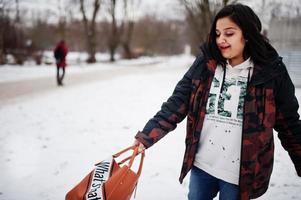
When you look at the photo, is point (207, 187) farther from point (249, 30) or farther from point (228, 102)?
A: point (249, 30)

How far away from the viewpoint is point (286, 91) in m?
1.69

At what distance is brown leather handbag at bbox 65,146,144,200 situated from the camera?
5.17 feet

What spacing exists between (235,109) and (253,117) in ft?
0.36

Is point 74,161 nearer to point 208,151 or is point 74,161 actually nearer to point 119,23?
point 208,151

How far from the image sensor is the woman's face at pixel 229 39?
1705mm

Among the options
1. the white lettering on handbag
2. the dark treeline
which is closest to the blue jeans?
the white lettering on handbag

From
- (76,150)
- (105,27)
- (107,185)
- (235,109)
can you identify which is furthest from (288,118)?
(105,27)

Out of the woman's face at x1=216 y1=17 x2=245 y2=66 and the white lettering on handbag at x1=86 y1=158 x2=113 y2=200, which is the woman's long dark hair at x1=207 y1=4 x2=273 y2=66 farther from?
the white lettering on handbag at x1=86 y1=158 x2=113 y2=200

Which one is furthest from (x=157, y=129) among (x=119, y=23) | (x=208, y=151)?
(x=119, y=23)

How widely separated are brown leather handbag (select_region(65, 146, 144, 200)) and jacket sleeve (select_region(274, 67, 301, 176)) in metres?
0.90

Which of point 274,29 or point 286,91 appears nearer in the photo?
point 286,91

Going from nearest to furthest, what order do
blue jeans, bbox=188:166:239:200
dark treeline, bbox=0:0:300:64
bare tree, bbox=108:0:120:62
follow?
1. blue jeans, bbox=188:166:239:200
2. dark treeline, bbox=0:0:300:64
3. bare tree, bbox=108:0:120:62

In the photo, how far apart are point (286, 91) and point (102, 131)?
4.33m

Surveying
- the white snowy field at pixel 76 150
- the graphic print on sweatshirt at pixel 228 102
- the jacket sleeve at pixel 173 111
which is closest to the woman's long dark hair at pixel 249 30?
the graphic print on sweatshirt at pixel 228 102
